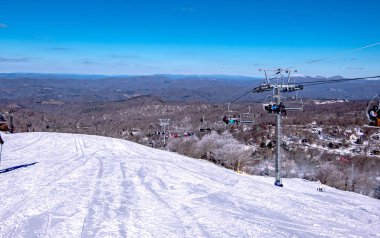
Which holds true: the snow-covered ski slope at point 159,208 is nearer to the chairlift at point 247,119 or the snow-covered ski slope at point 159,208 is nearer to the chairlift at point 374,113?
the chairlift at point 374,113

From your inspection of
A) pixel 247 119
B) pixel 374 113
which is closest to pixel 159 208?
pixel 374 113

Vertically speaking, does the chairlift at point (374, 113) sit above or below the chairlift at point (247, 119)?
above

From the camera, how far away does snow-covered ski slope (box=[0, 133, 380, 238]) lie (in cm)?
1146

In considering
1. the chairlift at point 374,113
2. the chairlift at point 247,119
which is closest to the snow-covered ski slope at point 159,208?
the chairlift at point 374,113

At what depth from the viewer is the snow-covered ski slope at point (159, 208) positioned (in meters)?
11.5

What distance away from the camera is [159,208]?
14.0 metres

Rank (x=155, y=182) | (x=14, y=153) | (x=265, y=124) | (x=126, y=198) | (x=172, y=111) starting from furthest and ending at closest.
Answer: (x=172, y=111) → (x=265, y=124) → (x=14, y=153) → (x=155, y=182) → (x=126, y=198)

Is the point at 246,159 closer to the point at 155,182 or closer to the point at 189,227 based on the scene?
the point at 155,182

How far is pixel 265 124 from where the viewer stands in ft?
328

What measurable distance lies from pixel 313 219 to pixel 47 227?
8926 mm

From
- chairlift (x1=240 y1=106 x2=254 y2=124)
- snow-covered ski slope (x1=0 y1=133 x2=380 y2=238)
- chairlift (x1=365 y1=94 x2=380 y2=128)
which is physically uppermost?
chairlift (x1=365 y1=94 x2=380 y2=128)

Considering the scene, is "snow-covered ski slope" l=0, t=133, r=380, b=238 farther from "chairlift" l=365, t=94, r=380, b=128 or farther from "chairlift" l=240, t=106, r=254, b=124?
"chairlift" l=240, t=106, r=254, b=124

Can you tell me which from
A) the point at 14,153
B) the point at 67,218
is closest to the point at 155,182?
the point at 67,218

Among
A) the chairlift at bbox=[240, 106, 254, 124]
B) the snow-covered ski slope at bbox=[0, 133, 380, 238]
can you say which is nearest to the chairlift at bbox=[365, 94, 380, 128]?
the snow-covered ski slope at bbox=[0, 133, 380, 238]
